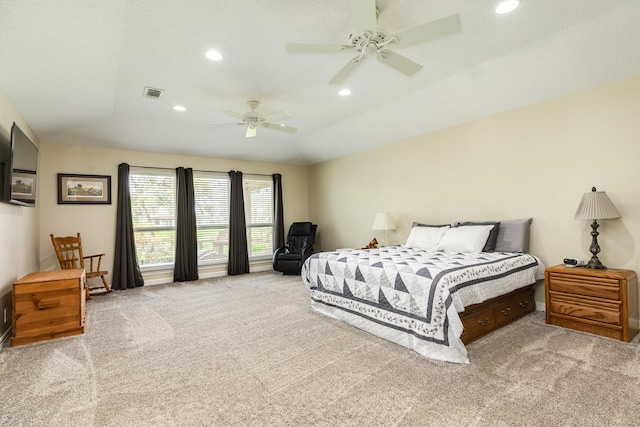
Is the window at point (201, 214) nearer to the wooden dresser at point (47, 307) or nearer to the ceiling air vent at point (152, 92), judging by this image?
the ceiling air vent at point (152, 92)

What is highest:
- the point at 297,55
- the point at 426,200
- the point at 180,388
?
the point at 297,55

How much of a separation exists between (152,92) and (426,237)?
4.02 metres

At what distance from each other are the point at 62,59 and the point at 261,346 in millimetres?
3100

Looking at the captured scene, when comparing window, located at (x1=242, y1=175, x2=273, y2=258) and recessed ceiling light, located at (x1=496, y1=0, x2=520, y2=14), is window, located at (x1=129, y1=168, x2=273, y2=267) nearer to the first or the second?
window, located at (x1=242, y1=175, x2=273, y2=258)

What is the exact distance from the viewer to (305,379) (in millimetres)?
2234

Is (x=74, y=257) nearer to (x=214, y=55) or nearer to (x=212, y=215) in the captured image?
(x=212, y=215)

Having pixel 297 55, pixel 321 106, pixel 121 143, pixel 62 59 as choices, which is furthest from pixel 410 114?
pixel 121 143

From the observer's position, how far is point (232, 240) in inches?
253

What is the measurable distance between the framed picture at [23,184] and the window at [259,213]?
3579 millimetres

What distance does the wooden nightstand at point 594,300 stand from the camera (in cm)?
271

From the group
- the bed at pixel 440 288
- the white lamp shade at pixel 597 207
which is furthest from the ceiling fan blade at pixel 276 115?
the white lamp shade at pixel 597 207

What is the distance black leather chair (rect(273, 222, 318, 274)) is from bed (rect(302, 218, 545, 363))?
2.05 m

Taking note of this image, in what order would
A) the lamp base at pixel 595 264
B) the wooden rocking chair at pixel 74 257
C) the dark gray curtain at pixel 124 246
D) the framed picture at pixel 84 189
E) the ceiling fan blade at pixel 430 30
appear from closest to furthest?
the ceiling fan blade at pixel 430 30 → the lamp base at pixel 595 264 → the wooden rocking chair at pixel 74 257 → the framed picture at pixel 84 189 → the dark gray curtain at pixel 124 246

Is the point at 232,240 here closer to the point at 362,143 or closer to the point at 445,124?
the point at 362,143
